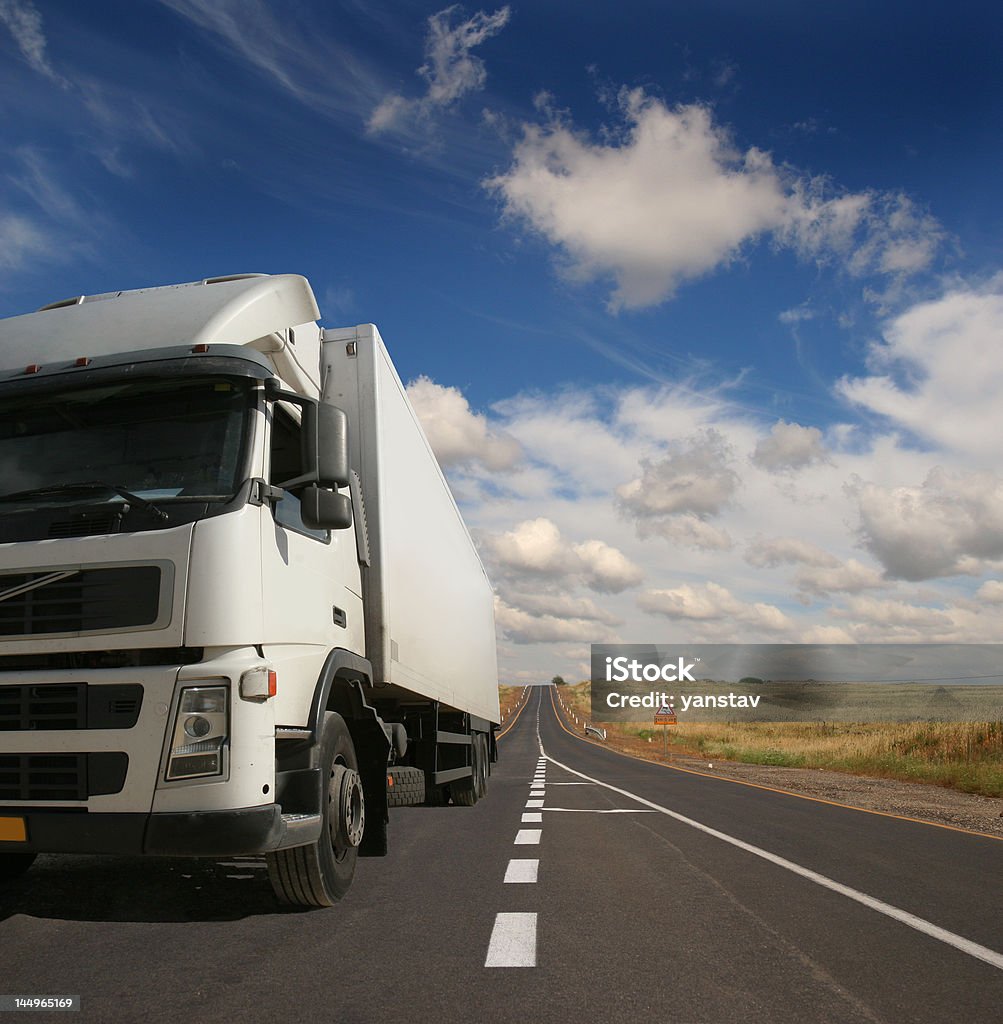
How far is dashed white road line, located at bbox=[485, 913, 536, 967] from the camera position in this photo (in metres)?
4.55

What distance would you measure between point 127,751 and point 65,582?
860 mm

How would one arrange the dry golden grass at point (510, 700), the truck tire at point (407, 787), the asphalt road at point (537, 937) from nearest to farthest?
the asphalt road at point (537, 937) → the truck tire at point (407, 787) → the dry golden grass at point (510, 700)

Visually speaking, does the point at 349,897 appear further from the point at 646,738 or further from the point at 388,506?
the point at 646,738

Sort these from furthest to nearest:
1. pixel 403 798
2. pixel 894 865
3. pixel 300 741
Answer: pixel 403 798 → pixel 894 865 → pixel 300 741

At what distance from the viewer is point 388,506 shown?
280 inches

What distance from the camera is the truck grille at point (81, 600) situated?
4488mm

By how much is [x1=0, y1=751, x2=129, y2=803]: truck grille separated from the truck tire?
12.9ft

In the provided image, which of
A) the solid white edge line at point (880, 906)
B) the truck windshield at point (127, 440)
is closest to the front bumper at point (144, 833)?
the truck windshield at point (127, 440)

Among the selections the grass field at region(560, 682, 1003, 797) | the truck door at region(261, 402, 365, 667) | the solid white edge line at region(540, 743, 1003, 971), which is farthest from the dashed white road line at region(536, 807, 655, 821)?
the grass field at region(560, 682, 1003, 797)

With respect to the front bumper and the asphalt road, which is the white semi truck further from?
the asphalt road

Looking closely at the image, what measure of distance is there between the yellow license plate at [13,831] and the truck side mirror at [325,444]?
2.21 metres

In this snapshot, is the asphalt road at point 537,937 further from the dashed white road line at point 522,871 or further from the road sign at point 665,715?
the road sign at point 665,715

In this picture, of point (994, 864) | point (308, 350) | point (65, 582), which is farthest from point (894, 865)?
point (65, 582)

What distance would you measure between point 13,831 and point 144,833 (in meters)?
0.63
